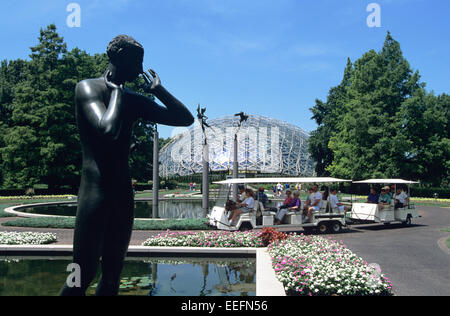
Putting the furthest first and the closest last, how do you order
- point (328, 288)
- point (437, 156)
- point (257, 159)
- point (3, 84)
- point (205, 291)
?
point (257, 159) → point (3, 84) → point (437, 156) → point (205, 291) → point (328, 288)

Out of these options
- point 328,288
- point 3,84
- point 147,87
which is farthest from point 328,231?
point 3,84

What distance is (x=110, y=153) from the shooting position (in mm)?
3434

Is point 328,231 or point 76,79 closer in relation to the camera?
point 328,231

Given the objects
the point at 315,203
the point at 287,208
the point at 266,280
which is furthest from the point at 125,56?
the point at 315,203

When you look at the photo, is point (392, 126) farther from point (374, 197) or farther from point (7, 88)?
point (7, 88)

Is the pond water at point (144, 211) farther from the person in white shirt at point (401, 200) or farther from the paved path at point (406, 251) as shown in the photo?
the person in white shirt at point (401, 200)

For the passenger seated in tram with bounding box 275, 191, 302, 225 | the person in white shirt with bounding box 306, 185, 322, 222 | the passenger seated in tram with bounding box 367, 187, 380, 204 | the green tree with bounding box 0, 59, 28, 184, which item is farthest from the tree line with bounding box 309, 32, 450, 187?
the green tree with bounding box 0, 59, 28, 184

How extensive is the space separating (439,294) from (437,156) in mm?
33347

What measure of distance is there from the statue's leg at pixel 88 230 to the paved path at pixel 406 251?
17.7 feet

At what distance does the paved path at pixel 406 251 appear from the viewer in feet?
23.2

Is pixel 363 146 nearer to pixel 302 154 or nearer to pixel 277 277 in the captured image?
pixel 277 277

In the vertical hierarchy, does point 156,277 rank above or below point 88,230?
below

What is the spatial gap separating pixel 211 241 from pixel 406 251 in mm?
5940

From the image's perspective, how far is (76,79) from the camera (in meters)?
→ 38.9
